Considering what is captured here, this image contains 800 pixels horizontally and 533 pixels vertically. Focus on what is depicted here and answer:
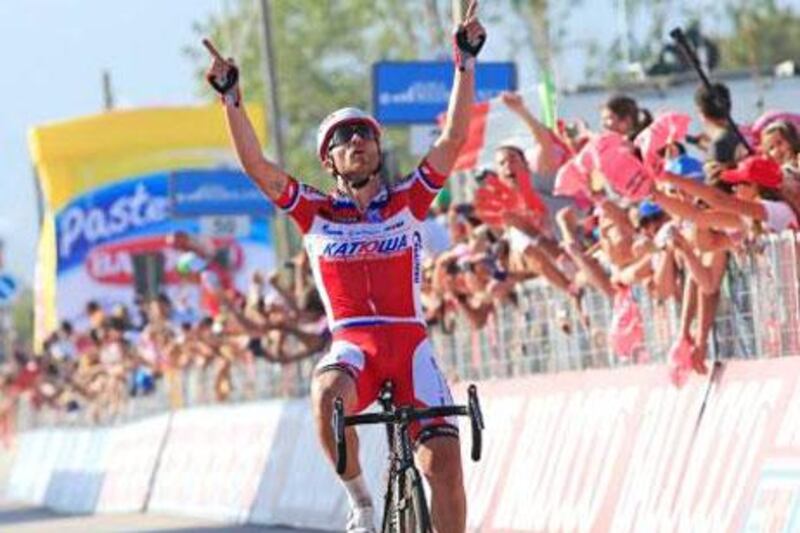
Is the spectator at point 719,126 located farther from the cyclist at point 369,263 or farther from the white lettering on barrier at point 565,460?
the cyclist at point 369,263

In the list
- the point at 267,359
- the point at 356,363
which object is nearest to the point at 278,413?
the point at 267,359

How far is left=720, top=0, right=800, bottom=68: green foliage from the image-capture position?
71438 mm

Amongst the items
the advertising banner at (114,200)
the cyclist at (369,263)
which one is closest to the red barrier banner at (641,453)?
the cyclist at (369,263)

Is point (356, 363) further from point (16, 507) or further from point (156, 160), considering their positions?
point (156, 160)

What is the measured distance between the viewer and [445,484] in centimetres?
1155

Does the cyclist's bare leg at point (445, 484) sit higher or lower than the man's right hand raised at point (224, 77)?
lower

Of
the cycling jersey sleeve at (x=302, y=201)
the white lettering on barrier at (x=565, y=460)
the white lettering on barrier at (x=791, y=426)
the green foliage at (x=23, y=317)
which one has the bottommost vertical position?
the green foliage at (x=23, y=317)

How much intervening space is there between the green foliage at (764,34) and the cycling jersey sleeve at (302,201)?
185 ft

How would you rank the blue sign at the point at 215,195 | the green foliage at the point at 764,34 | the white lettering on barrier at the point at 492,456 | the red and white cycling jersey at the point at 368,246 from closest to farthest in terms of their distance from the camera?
the red and white cycling jersey at the point at 368,246 → the white lettering on barrier at the point at 492,456 → the blue sign at the point at 215,195 → the green foliage at the point at 764,34

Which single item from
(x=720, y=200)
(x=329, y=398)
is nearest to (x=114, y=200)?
(x=720, y=200)

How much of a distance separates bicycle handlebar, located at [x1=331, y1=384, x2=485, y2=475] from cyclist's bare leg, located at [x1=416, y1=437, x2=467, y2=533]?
0.16m

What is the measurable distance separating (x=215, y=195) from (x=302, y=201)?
2831 centimetres

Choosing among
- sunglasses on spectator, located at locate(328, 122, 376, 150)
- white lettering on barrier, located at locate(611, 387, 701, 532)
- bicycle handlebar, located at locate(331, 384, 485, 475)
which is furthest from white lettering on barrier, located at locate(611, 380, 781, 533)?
sunglasses on spectator, located at locate(328, 122, 376, 150)

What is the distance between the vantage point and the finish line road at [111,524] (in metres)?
23.0
